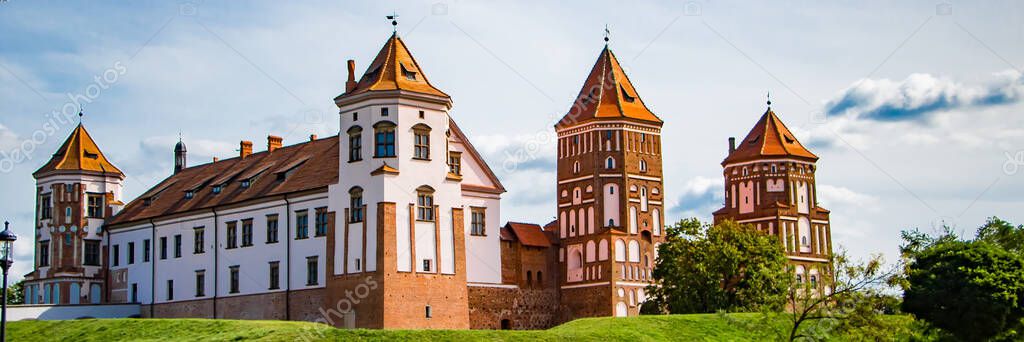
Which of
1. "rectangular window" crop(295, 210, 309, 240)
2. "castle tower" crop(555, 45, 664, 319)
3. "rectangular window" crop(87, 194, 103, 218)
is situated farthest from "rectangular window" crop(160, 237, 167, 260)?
"castle tower" crop(555, 45, 664, 319)

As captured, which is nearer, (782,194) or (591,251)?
(591,251)

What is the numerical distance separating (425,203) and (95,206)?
2750cm

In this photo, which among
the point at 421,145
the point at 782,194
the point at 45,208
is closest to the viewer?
the point at 421,145

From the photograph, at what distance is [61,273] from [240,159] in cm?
1251

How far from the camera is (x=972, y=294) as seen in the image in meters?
56.6

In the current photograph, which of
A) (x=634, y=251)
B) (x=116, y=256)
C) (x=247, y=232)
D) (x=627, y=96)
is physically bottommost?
(x=634, y=251)

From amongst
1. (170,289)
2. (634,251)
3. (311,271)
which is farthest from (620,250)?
(170,289)

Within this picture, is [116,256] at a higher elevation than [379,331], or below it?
higher

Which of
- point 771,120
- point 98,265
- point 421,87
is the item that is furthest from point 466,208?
point 771,120

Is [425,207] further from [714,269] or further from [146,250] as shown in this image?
[146,250]

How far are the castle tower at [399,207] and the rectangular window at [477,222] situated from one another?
4954 millimetres

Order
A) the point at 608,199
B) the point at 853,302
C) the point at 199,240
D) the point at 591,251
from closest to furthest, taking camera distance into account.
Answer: the point at 853,302
the point at 199,240
the point at 591,251
the point at 608,199

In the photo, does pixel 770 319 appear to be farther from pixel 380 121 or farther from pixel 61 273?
pixel 61 273

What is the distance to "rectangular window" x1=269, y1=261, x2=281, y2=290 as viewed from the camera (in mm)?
71250
